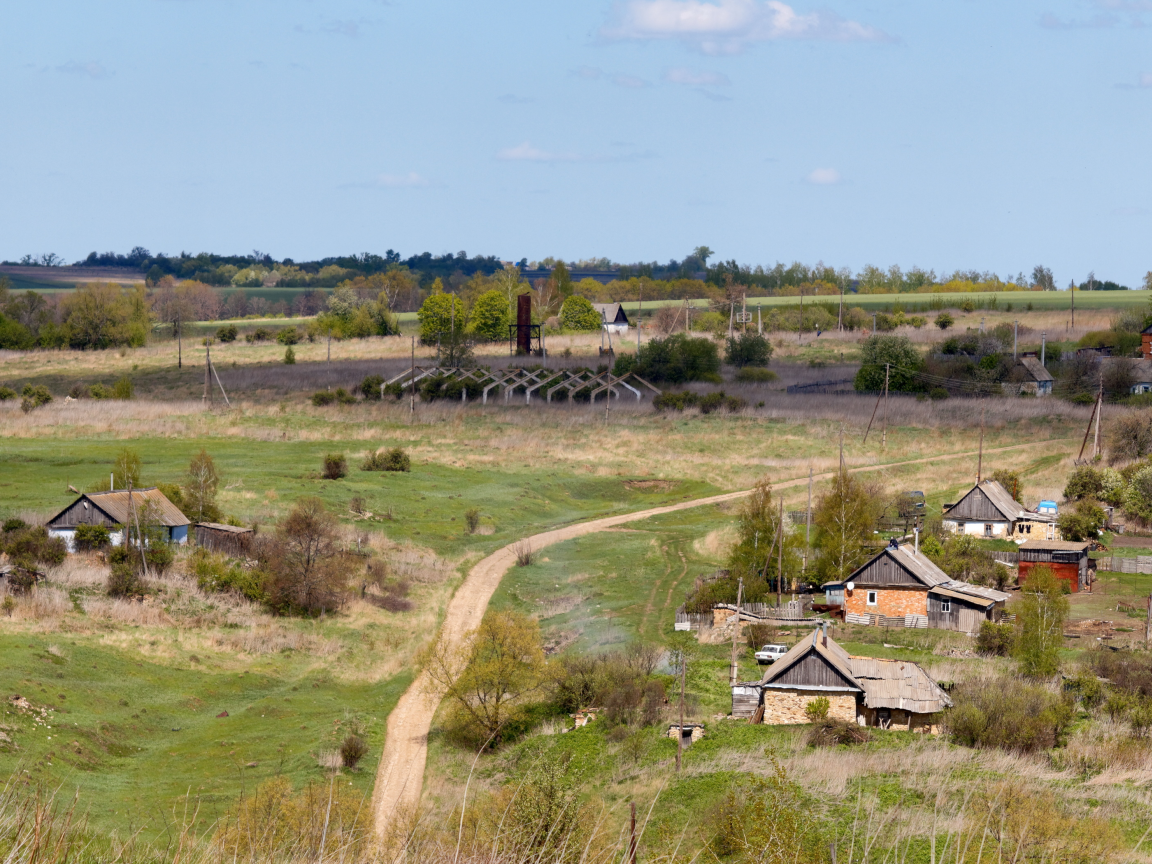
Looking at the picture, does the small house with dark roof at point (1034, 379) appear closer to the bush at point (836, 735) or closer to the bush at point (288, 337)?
the bush at point (836, 735)

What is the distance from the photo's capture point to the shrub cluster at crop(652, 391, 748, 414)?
293 ft

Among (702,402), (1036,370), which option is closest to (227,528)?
(702,402)

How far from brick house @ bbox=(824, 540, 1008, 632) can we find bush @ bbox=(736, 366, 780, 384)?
5981 cm

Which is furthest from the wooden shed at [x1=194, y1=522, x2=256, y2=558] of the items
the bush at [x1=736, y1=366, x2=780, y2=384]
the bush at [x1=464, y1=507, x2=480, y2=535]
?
the bush at [x1=736, y1=366, x2=780, y2=384]

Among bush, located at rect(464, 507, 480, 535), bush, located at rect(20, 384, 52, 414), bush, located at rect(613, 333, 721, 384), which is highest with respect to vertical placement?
bush, located at rect(613, 333, 721, 384)

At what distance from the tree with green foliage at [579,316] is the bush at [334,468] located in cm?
8611

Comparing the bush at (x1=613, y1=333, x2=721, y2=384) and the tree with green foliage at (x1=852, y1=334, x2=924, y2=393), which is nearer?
the tree with green foliage at (x1=852, y1=334, x2=924, y2=393)

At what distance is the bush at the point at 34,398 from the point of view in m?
85.4

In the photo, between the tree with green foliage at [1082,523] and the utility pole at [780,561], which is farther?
the tree with green foliage at [1082,523]

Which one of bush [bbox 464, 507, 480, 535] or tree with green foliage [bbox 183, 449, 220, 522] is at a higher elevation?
tree with green foliage [bbox 183, 449, 220, 522]

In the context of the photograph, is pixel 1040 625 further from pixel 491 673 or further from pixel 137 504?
pixel 137 504

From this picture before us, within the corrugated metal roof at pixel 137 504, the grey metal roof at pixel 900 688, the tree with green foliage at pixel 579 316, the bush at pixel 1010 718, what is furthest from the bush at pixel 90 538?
the tree with green foliage at pixel 579 316

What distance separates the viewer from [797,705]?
34.2 meters

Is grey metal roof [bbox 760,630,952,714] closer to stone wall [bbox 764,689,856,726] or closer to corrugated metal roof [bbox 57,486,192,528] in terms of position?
stone wall [bbox 764,689,856,726]
